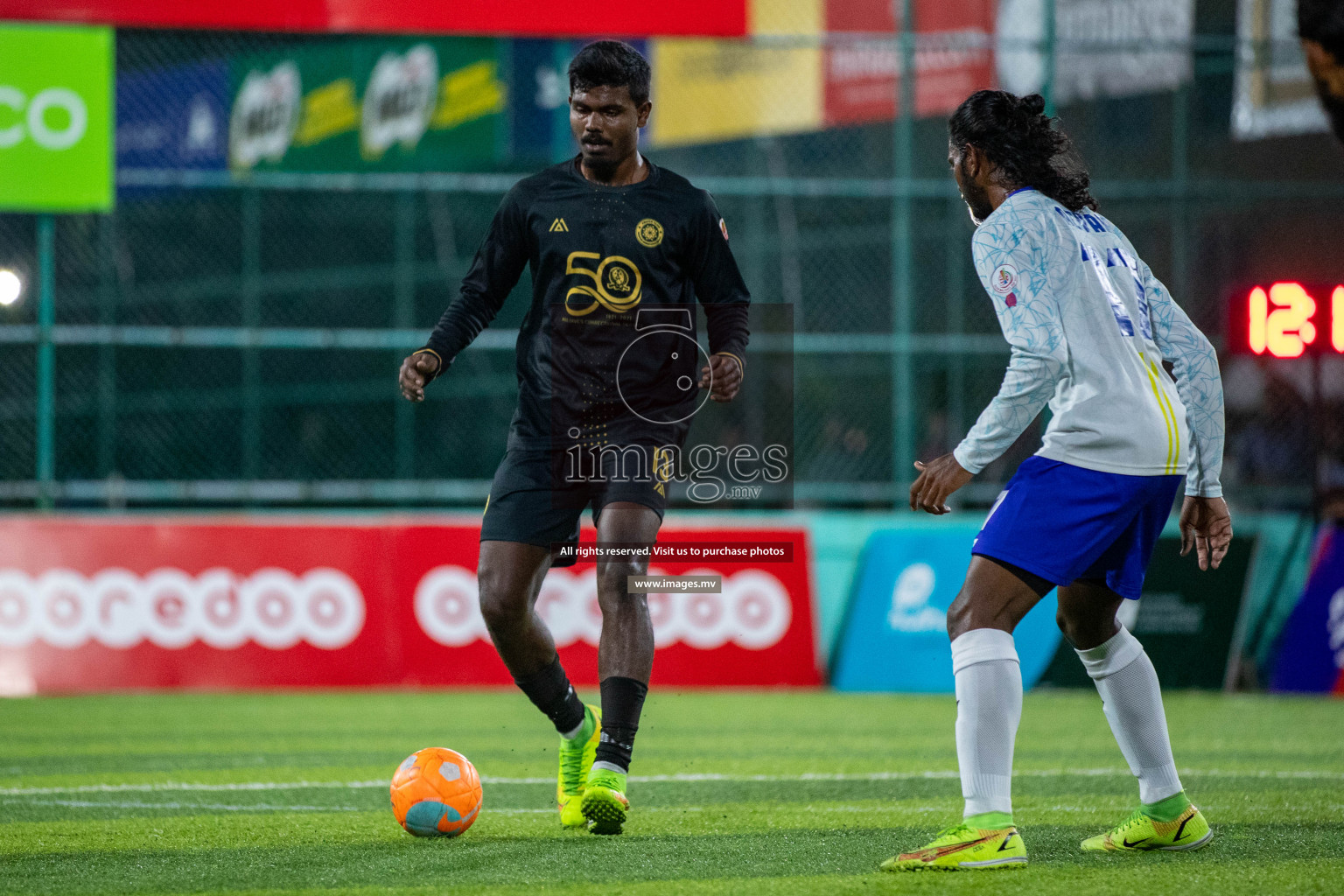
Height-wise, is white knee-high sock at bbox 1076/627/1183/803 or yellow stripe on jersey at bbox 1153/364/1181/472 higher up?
yellow stripe on jersey at bbox 1153/364/1181/472

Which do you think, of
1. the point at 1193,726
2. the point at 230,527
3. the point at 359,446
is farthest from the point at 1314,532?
the point at 359,446

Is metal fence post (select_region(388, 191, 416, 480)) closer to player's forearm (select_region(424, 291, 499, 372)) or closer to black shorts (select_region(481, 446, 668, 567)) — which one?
player's forearm (select_region(424, 291, 499, 372))

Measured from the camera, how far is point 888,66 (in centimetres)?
1775

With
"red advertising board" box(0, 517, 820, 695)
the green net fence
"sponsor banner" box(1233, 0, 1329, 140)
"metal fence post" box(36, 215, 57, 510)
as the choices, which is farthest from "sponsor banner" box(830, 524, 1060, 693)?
"metal fence post" box(36, 215, 57, 510)

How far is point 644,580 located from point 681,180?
1.39m

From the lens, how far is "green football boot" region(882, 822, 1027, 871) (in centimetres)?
449

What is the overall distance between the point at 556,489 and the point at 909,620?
6.57m

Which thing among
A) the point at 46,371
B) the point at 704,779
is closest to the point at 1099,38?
the point at 46,371

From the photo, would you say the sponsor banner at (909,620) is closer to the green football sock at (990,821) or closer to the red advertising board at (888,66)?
the red advertising board at (888,66)

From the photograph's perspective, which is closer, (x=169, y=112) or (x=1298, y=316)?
(x=1298, y=316)

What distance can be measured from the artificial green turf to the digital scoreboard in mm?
2527

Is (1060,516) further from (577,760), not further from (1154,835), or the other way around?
(577,760)

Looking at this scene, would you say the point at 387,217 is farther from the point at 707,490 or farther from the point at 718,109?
the point at 707,490

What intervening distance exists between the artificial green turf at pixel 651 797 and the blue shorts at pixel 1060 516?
84 centimetres
